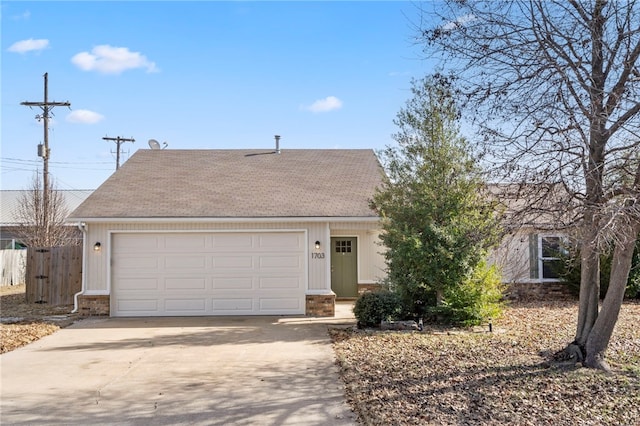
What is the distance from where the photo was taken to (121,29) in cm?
1178

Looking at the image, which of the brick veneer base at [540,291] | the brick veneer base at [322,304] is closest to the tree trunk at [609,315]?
the brick veneer base at [322,304]

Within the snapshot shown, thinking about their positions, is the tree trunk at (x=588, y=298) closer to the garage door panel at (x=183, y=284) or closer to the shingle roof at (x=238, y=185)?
the shingle roof at (x=238, y=185)

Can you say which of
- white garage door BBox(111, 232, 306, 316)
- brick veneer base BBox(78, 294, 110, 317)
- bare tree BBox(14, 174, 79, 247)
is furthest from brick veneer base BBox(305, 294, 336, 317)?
bare tree BBox(14, 174, 79, 247)

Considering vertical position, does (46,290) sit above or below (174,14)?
below

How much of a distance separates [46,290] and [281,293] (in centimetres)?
746

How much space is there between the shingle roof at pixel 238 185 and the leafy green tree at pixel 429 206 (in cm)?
147

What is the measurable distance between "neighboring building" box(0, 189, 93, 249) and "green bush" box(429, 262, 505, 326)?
21.7 metres

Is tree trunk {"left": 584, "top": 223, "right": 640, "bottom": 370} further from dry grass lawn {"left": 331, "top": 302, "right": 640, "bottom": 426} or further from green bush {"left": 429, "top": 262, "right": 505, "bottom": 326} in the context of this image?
green bush {"left": 429, "top": 262, "right": 505, "bottom": 326}

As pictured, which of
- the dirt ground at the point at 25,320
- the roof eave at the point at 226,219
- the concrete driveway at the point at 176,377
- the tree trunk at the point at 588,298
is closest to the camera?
the concrete driveway at the point at 176,377

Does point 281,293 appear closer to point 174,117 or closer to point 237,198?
point 237,198

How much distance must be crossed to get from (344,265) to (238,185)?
419cm

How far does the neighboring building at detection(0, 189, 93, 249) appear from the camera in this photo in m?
27.4

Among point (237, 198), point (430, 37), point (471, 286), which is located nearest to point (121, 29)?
point (237, 198)

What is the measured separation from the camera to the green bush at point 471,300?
10.4 meters
